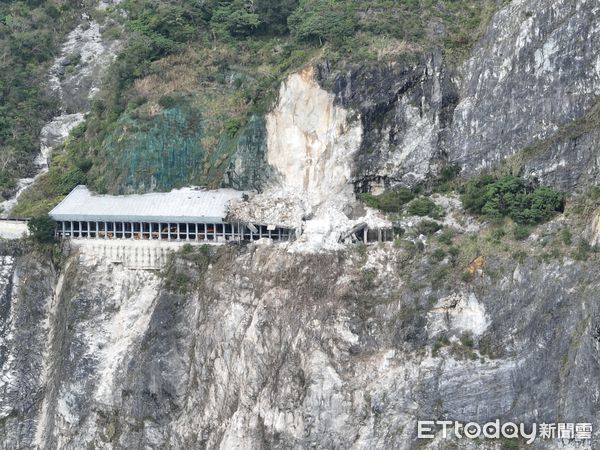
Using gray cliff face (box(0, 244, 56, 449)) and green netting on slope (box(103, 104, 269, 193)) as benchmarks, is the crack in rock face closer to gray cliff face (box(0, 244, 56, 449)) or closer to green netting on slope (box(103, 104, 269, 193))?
green netting on slope (box(103, 104, 269, 193))

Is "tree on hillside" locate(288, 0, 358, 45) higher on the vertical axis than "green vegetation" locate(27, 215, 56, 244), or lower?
higher

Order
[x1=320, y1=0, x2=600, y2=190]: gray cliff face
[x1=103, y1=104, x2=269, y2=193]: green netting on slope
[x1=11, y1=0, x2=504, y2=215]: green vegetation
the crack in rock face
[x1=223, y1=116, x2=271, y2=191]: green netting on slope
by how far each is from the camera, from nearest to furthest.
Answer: [x1=320, y1=0, x2=600, y2=190]: gray cliff face < the crack in rock face < [x1=223, y1=116, x2=271, y2=191]: green netting on slope < [x1=103, y1=104, x2=269, y2=193]: green netting on slope < [x1=11, y1=0, x2=504, y2=215]: green vegetation

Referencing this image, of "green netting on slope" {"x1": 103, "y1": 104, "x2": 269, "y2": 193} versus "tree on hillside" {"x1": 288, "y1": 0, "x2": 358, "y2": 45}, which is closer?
"green netting on slope" {"x1": 103, "y1": 104, "x2": 269, "y2": 193}

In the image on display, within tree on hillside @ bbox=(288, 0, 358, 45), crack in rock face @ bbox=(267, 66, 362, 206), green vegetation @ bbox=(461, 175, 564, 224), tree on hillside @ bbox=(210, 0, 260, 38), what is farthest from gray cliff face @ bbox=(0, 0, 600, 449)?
tree on hillside @ bbox=(210, 0, 260, 38)

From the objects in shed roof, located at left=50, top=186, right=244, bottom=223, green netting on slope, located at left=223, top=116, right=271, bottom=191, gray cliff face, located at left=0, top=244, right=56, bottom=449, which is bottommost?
gray cliff face, located at left=0, top=244, right=56, bottom=449

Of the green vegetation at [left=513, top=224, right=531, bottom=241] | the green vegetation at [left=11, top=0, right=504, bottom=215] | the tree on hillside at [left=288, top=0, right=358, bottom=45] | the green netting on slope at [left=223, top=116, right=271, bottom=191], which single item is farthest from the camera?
the tree on hillside at [left=288, top=0, right=358, bottom=45]

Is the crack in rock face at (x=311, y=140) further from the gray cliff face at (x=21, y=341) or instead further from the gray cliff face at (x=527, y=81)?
the gray cliff face at (x=21, y=341)

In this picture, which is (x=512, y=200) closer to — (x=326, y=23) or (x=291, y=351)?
(x=291, y=351)
